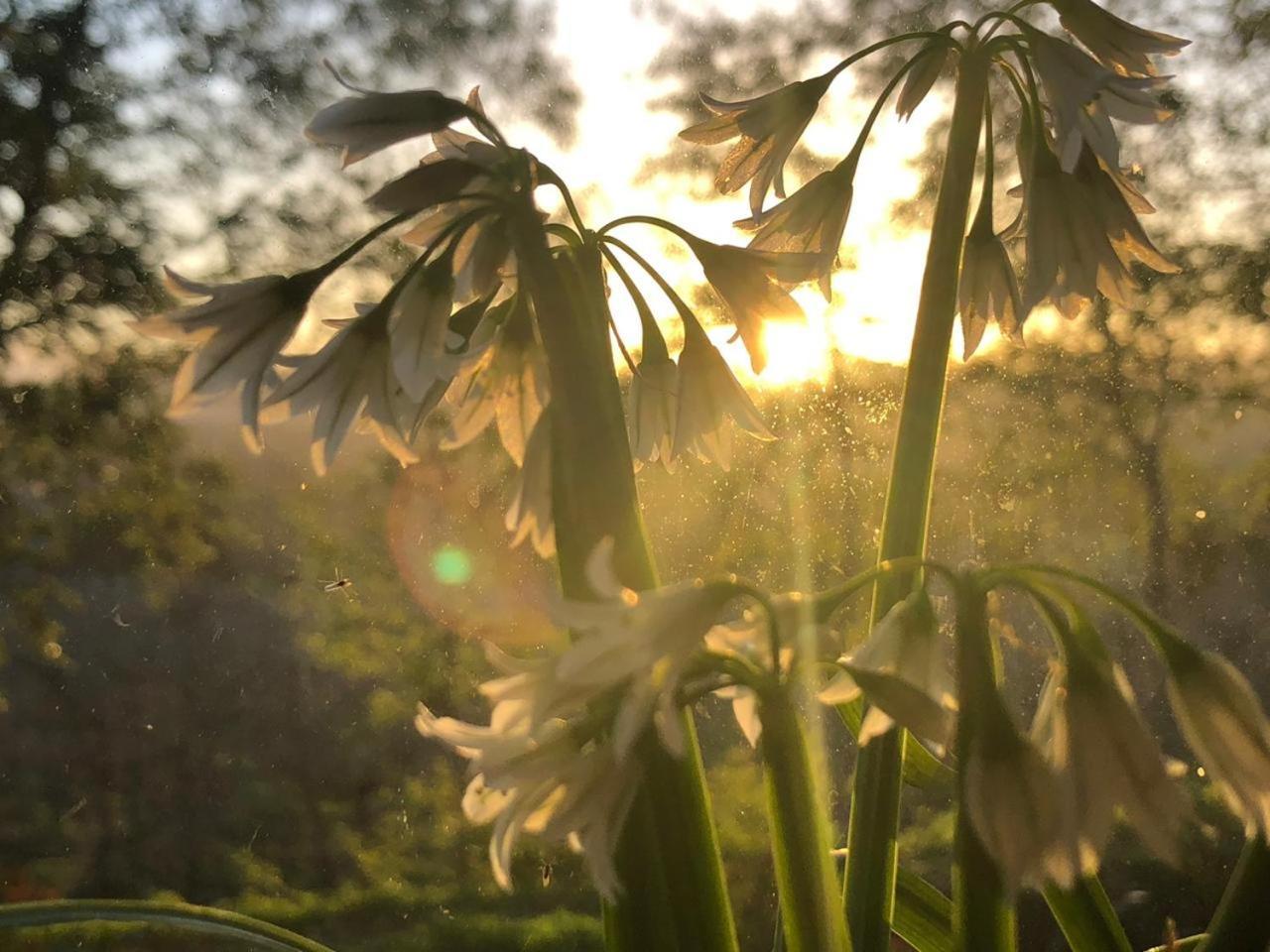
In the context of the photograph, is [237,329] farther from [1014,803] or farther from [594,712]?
[1014,803]

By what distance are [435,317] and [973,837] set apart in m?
0.23

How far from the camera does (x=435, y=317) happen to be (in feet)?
1.13

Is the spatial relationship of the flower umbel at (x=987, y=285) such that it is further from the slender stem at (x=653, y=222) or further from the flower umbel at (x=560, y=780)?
the flower umbel at (x=560, y=780)

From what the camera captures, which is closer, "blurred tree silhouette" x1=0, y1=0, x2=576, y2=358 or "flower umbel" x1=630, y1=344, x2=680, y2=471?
"flower umbel" x1=630, y1=344, x2=680, y2=471

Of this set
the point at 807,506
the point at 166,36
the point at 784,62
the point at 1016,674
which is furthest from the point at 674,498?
the point at 166,36

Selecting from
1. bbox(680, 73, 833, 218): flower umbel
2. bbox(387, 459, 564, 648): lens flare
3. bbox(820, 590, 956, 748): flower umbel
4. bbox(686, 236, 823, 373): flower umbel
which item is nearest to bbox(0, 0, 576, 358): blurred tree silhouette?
bbox(387, 459, 564, 648): lens flare

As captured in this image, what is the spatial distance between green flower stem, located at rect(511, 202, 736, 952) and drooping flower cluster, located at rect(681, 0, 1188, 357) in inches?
5.3

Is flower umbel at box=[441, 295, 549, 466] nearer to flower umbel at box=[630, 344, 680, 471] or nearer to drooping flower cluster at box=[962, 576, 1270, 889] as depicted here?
flower umbel at box=[630, 344, 680, 471]

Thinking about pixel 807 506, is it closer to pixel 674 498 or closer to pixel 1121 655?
pixel 674 498

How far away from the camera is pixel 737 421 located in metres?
0.44

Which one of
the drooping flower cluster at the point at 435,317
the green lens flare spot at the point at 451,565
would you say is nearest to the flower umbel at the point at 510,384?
the drooping flower cluster at the point at 435,317

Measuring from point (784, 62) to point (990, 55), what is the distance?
3.21ft

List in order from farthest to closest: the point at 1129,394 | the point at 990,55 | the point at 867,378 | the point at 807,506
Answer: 1. the point at 1129,394
2. the point at 807,506
3. the point at 867,378
4. the point at 990,55

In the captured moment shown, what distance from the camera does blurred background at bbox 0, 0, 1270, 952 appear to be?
1165 millimetres
